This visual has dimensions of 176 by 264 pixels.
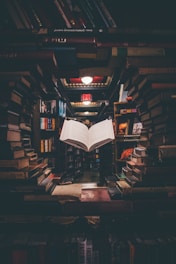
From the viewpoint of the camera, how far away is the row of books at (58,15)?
55.0 inches

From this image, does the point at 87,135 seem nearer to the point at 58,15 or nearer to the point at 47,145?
the point at 58,15

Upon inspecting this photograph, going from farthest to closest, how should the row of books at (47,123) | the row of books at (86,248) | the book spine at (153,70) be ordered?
the row of books at (47,123) → the book spine at (153,70) → the row of books at (86,248)

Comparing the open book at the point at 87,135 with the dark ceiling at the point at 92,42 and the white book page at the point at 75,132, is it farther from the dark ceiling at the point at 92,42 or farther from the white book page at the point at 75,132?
A: the dark ceiling at the point at 92,42

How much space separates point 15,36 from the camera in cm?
146

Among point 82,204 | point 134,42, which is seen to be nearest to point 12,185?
point 82,204

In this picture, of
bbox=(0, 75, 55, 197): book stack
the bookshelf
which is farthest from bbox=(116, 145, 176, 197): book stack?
bbox=(0, 75, 55, 197): book stack

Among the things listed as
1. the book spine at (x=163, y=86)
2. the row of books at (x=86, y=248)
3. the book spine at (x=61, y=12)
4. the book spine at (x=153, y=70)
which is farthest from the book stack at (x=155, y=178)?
the book spine at (x=61, y=12)

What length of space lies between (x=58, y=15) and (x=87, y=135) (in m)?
0.92

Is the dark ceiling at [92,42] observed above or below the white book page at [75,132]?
above

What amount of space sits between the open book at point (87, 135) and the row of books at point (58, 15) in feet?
2.41

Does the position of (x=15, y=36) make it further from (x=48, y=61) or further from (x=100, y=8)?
(x=100, y=8)

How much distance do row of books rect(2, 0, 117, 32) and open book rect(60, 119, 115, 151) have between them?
2.41 feet

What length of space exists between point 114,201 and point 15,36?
4.72 ft

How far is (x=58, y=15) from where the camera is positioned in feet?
4.72
